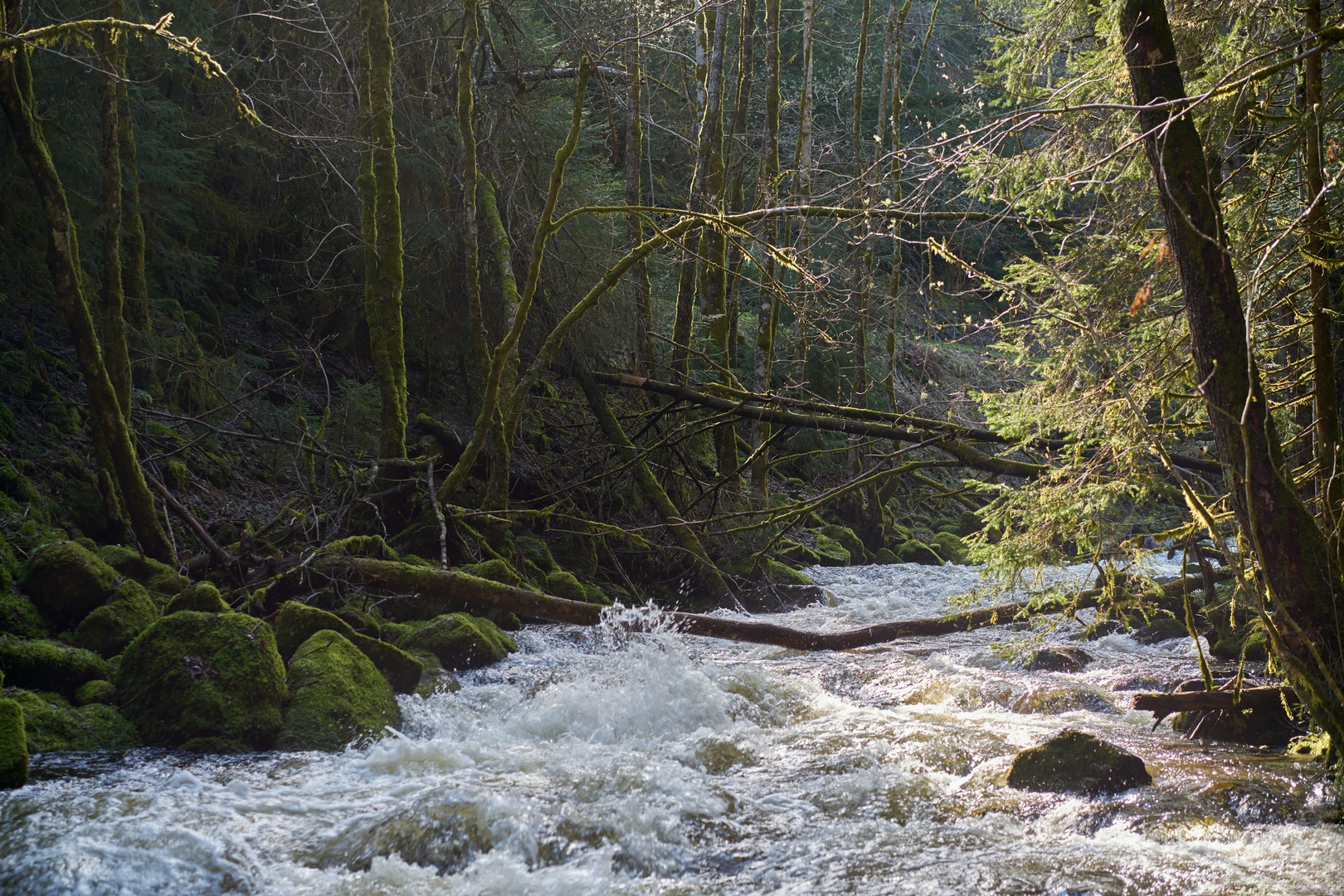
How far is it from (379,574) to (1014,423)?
5.07 metres

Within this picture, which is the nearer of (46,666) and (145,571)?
(46,666)

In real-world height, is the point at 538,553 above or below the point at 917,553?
above

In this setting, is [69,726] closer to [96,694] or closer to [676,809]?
[96,694]

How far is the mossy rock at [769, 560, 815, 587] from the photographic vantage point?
12312 millimetres

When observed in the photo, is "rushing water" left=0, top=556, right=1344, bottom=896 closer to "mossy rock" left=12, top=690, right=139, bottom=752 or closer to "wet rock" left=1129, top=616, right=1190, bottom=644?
"mossy rock" left=12, top=690, right=139, bottom=752

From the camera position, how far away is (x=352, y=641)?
6730 mm

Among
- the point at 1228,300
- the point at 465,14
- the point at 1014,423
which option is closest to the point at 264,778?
the point at 1014,423

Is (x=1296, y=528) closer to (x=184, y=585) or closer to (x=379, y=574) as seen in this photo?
(x=379, y=574)

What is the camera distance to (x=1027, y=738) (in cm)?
598

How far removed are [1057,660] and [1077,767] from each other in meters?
3.45

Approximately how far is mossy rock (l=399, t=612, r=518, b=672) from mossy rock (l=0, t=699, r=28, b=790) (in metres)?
3.24

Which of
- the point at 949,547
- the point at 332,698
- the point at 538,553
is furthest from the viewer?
the point at 949,547

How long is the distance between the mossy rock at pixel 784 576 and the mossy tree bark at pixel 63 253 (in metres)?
7.78

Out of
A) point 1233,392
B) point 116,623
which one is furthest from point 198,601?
point 1233,392
